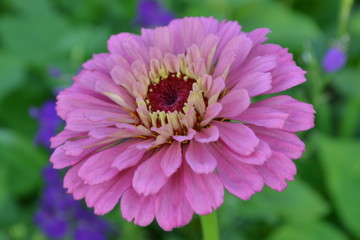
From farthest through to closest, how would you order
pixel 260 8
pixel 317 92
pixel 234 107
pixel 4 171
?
pixel 260 8
pixel 4 171
pixel 317 92
pixel 234 107

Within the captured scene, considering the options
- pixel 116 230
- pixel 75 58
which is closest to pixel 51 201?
pixel 116 230

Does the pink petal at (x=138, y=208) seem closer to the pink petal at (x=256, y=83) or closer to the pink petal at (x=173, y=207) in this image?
the pink petal at (x=173, y=207)

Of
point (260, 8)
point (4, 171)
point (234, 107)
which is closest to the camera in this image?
point (234, 107)

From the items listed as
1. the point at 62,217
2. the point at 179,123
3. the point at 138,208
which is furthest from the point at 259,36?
the point at 62,217

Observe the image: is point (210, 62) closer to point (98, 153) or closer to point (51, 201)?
point (98, 153)

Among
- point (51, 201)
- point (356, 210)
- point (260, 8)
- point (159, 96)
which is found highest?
point (159, 96)

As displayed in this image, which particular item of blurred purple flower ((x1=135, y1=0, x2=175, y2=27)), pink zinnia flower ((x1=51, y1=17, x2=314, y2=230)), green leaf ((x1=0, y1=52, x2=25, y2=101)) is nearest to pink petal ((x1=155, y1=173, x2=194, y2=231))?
pink zinnia flower ((x1=51, y1=17, x2=314, y2=230))

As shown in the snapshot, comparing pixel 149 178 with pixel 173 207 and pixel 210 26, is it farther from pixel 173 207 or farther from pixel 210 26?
pixel 210 26
